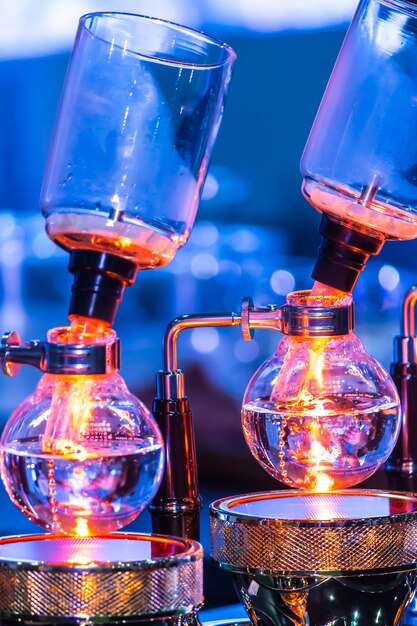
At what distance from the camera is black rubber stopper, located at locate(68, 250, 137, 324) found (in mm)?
759

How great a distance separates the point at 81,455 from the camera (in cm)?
72

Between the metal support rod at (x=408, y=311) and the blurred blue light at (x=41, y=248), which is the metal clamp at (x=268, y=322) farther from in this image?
the blurred blue light at (x=41, y=248)

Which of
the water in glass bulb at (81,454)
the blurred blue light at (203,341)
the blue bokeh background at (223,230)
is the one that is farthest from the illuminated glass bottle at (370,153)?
the blurred blue light at (203,341)

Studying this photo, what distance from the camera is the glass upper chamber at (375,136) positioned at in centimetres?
86

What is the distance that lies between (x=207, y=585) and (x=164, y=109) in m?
0.68

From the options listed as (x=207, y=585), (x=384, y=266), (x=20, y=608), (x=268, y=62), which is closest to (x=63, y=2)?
(x=268, y=62)

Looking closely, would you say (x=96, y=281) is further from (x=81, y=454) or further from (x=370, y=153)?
(x=370, y=153)

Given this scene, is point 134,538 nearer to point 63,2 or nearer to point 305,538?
point 305,538

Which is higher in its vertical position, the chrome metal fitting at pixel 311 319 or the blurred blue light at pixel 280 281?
the chrome metal fitting at pixel 311 319

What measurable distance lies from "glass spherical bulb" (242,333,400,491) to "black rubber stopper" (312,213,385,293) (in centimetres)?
4

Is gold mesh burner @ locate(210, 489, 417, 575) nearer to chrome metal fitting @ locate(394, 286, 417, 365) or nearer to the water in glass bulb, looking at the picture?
the water in glass bulb

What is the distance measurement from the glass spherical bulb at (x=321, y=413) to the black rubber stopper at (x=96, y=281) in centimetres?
16

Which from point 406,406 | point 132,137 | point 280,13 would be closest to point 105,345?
point 132,137

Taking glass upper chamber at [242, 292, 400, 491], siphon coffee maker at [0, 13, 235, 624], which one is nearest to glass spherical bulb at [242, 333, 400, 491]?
glass upper chamber at [242, 292, 400, 491]
